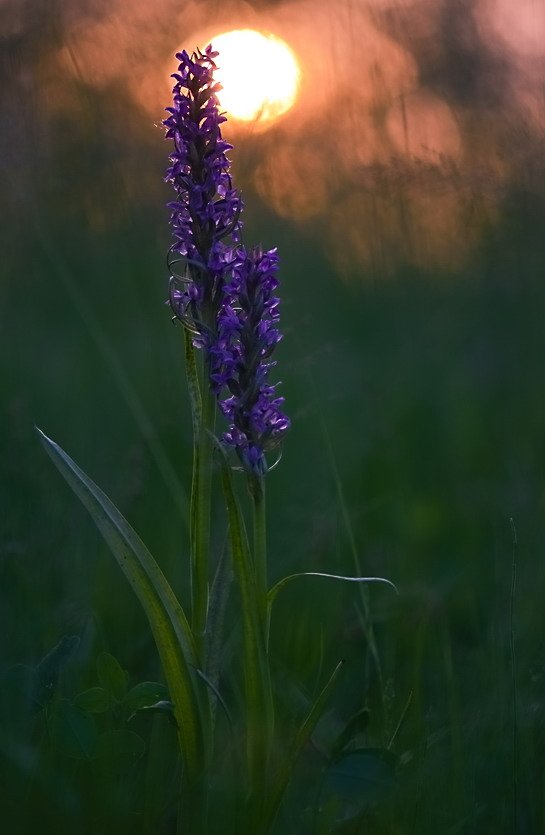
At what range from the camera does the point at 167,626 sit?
101cm

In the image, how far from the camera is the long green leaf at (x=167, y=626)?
1005 mm

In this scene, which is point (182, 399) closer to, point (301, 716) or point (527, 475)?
point (527, 475)

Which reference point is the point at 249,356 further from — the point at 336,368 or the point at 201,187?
the point at 336,368

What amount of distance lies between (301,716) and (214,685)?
0.21 metres

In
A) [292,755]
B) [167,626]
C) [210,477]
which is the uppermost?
[210,477]

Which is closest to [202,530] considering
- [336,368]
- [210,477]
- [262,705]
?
[210,477]

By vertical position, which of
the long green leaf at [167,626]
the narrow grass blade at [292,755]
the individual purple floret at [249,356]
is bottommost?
the narrow grass blade at [292,755]

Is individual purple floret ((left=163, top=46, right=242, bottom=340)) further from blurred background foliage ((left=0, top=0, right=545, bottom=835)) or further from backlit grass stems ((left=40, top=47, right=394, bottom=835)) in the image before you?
blurred background foliage ((left=0, top=0, right=545, bottom=835))

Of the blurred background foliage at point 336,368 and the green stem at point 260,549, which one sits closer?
the green stem at point 260,549

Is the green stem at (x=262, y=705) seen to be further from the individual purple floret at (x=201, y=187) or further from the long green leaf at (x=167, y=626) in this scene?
the individual purple floret at (x=201, y=187)

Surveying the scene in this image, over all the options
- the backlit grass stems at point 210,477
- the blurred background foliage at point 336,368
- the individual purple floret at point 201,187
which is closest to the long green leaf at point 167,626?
the backlit grass stems at point 210,477

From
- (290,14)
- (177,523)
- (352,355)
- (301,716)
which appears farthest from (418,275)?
(301,716)

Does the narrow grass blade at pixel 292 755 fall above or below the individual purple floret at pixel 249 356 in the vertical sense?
below

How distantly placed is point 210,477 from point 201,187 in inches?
12.9
